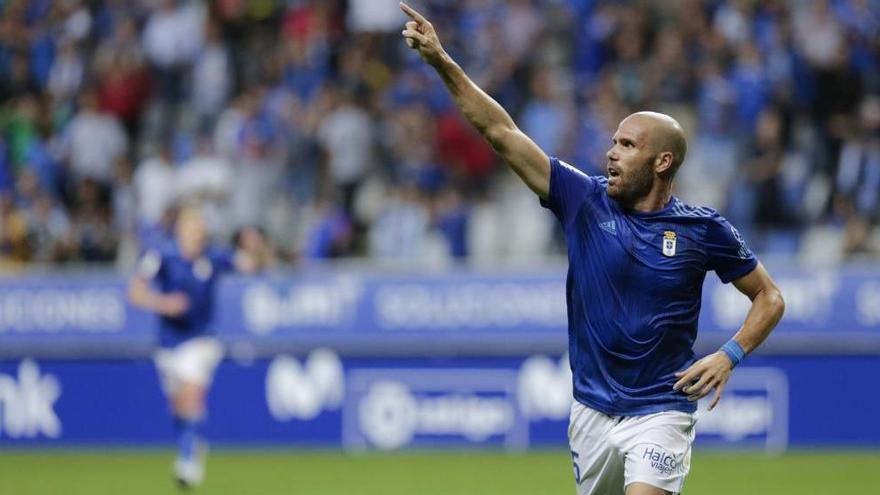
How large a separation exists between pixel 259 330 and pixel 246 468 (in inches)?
94.9

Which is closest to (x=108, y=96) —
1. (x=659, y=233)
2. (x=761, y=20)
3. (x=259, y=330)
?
(x=259, y=330)

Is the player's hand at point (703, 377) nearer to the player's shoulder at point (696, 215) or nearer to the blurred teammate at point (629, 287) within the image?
the blurred teammate at point (629, 287)

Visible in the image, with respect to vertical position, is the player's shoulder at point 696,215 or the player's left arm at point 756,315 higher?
the player's shoulder at point 696,215

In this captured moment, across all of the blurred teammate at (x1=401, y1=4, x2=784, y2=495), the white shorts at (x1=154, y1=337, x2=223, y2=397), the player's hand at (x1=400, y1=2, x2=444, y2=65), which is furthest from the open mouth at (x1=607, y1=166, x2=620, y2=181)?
the white shorts at (x1=154, y1=337, x2=223, y2=397)

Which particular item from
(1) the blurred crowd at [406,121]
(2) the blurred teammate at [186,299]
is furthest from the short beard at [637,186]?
(1) the blurred crowd at [406,121]

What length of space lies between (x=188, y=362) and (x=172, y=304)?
0.58 metres

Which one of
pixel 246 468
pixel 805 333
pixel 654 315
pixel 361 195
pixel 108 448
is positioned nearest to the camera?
pixel 654 315

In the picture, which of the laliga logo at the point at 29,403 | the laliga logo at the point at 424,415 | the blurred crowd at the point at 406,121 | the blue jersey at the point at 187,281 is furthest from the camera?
the laliga logo at the point at 29,403

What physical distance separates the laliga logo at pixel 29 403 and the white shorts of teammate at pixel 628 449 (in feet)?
38.5

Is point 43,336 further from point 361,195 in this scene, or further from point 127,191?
point 361,195

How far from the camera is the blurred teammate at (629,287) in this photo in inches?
280

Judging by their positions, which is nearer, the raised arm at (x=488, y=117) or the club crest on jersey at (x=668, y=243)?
the raised arm at (x=488, y=117)

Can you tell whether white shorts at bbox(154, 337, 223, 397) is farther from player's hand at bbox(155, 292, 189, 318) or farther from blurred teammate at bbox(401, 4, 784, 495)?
blurred teammate at bbox(401, 4, 784, 495)

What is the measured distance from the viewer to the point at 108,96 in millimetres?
20750
